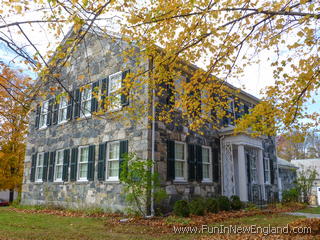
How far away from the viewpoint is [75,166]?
12609 mm

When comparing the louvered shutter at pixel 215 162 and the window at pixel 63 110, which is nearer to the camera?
the louvered shutter at pixel 215 162

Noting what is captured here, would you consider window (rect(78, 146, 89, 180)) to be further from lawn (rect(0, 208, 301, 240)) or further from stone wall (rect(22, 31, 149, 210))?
lawn (rect(0, 208, 301, 240))

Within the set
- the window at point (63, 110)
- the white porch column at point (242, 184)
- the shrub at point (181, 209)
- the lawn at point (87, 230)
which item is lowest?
the lawn at point (87, 230)

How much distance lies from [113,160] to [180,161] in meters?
2.57

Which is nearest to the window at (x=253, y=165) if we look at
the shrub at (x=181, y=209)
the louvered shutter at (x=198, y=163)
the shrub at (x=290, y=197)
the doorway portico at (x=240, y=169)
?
the doorway portico at (x=240, y=169)

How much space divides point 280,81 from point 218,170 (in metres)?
6.82

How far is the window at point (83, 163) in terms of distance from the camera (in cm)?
1227

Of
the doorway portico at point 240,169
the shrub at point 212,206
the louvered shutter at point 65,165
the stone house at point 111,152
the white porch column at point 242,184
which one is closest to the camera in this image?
the shrub at point 212,206

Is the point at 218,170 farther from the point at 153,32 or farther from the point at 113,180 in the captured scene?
the point at 153,32

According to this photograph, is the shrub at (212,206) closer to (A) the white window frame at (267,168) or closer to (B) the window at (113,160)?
(B) the window at (113,160)

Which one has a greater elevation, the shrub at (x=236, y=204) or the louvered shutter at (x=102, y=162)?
the louvered shutter at (x=102, y=162)

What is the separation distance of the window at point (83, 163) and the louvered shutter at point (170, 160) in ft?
12.8

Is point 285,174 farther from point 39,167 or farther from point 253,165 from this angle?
point 39,167

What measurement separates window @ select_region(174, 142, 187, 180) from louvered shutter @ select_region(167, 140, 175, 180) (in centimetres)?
38
